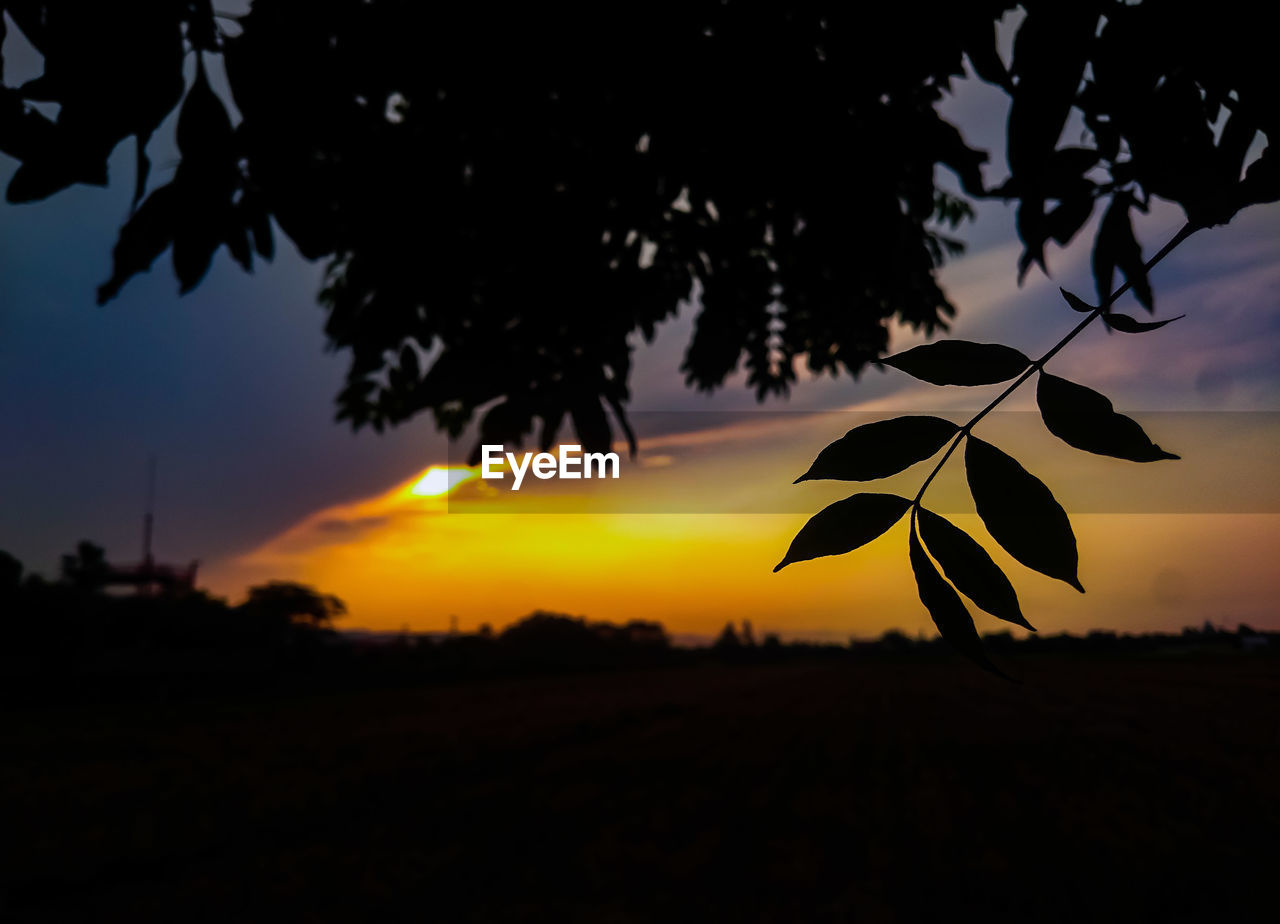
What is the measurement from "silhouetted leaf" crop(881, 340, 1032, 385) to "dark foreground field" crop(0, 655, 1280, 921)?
9.35ft

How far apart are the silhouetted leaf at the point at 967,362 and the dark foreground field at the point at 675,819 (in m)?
2.85

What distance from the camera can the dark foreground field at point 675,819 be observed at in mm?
5477

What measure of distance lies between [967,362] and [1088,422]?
4.3 inches

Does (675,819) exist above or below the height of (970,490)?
below

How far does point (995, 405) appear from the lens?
642 millimetres

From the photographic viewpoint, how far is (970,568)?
61cm

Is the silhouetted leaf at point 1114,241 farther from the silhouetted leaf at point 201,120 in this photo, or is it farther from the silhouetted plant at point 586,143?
the silhouetted leaf at point 201,120

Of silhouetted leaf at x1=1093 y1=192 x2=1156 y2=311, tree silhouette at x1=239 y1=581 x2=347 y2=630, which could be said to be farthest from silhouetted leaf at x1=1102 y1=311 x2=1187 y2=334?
tree silhouette at x1=239 y1=581 x2=347 y2=630

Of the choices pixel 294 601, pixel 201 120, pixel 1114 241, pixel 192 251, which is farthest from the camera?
pixel 294 601

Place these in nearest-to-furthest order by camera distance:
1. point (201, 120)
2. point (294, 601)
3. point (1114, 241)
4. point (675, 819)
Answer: point (201, 120), point (1114, 241), point (675, 819), point (294, 601)

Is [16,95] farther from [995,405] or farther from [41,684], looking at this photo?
[41,684]

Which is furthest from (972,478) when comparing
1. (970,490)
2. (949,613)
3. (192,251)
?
(192,251)

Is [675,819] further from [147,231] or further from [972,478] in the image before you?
[972,478]

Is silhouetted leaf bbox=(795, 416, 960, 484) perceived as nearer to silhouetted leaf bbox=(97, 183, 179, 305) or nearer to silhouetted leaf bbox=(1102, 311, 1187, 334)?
silhouetted leaf bbox=(1102, 311, 1187, 334)
